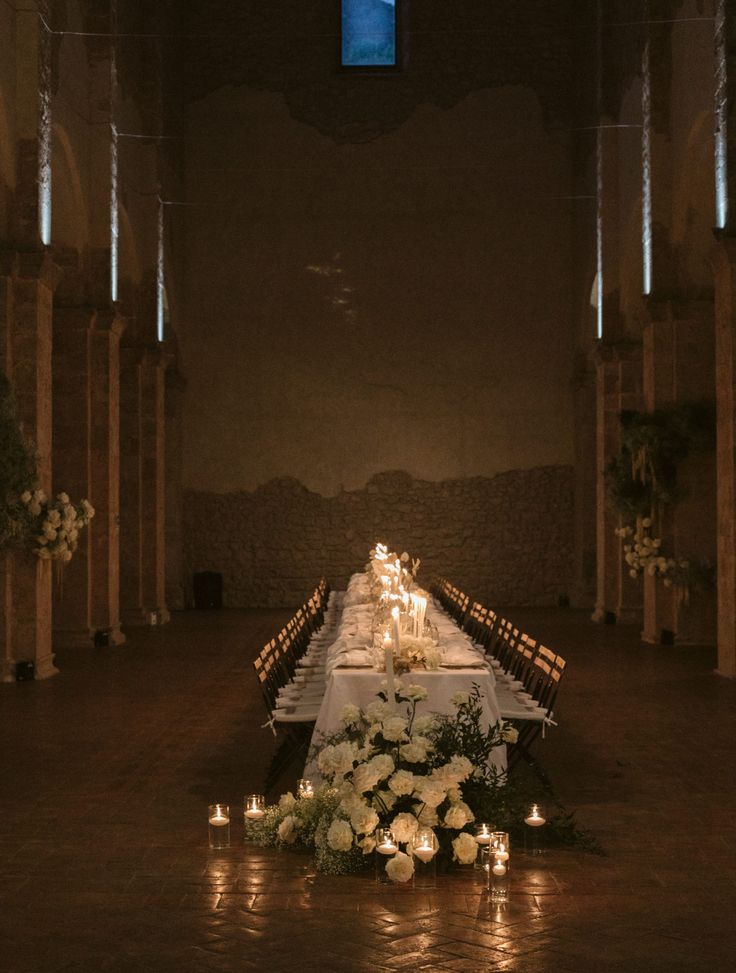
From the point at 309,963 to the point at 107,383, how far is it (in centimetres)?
1334

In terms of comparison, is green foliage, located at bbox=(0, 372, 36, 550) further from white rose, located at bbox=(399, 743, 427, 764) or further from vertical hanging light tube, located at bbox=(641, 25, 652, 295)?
vertical hanging light tube, located at bbox=(641, 25, 652, 295)

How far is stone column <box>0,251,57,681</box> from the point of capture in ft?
44.5

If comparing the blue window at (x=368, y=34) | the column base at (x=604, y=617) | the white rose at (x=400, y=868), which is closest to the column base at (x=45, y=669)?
the white rose at (x=400, y=868)

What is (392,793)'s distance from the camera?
5848mm

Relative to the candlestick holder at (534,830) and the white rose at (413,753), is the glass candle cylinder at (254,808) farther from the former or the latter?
the candlestick holder at (534,830)

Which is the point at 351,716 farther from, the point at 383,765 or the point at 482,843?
the point at 482,843

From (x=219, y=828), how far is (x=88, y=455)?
11.0m

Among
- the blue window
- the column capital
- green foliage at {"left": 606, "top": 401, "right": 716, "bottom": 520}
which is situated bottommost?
green foliage at {"left": 606, "top": 401, "right": 716, "bottom": 520}

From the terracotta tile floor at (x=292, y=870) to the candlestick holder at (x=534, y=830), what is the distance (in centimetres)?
16

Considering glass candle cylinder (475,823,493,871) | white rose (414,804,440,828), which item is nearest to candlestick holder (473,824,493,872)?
glass candle cylinder (475,823,493,871)

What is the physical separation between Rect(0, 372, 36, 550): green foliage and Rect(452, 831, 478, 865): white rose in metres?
7.76

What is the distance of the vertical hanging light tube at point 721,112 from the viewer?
13047mm

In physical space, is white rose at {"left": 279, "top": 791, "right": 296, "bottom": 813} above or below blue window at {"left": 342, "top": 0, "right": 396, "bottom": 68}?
below

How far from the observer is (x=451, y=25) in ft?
80.4
